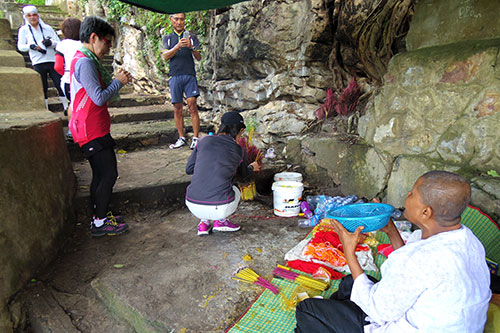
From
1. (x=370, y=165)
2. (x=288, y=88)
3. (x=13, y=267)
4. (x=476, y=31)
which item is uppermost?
(x=476, y=31)

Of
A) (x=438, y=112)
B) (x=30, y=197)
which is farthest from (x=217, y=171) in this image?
(x=438, y=112)

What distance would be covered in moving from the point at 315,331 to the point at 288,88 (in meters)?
4.07

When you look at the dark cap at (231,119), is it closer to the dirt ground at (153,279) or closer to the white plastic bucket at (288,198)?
the white plastic bucket at (288,198)

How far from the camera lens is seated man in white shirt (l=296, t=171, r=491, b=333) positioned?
1.28 meters

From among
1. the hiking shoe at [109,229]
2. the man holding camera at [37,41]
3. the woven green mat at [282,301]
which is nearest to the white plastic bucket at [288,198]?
the woven green mat at [282,301]

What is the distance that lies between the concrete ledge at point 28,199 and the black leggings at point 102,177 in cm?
29

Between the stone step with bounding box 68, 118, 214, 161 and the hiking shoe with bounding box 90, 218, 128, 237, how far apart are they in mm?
2465

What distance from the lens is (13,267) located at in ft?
7.68

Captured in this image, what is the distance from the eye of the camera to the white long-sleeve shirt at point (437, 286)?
4.18 feet

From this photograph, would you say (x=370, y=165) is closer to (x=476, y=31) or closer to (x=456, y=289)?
(x=476, y=31)

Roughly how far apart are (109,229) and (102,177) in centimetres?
56

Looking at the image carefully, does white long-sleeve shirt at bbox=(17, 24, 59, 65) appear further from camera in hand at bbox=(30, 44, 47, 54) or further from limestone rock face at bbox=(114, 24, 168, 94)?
limestone rock face at bbox=(114, 24, 168, 94)

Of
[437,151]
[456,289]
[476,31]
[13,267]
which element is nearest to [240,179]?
[437,151]

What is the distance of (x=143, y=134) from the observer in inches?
227
